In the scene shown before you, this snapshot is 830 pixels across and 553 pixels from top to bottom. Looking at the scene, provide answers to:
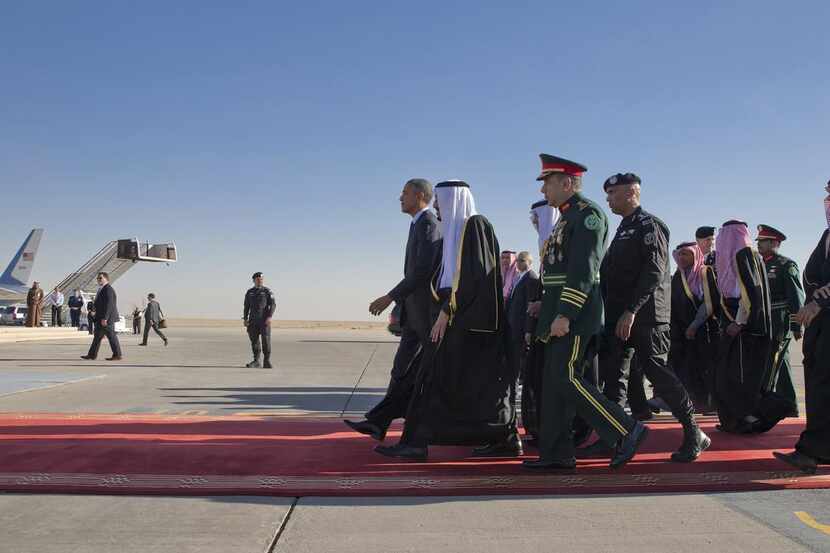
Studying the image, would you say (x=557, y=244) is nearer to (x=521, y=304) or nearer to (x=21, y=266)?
(x=521, y=304)

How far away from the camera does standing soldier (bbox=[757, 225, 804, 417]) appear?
18.7 feet

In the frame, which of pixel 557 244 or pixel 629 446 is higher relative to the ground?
pixel 557 244

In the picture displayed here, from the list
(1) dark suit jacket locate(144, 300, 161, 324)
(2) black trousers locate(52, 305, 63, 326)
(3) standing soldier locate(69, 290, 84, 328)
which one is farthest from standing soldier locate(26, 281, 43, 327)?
(1) dark suit jacket locate(144, 300, 161, 324)

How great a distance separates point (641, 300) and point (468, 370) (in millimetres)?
1148

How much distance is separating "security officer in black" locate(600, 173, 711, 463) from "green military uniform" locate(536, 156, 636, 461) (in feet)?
1.70

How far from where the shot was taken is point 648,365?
4469mm

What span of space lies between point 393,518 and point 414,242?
2137mm

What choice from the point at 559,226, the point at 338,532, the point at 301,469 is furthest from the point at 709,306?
the point at 338,532

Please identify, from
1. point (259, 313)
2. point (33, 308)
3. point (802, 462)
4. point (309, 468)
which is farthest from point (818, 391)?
point (33, 308)

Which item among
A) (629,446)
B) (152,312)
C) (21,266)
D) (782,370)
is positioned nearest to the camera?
(629,446)

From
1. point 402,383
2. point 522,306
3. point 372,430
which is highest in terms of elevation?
point 522,306

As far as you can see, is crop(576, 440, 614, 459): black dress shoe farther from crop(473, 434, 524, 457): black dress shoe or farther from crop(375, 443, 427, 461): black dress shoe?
crop(375, 443, 427, 461): black dress shoe

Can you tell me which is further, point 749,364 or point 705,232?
point 705,232

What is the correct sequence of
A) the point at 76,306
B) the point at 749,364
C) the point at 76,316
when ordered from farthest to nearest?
the point at 76,316
the point at 76,306
the point at 749,364
